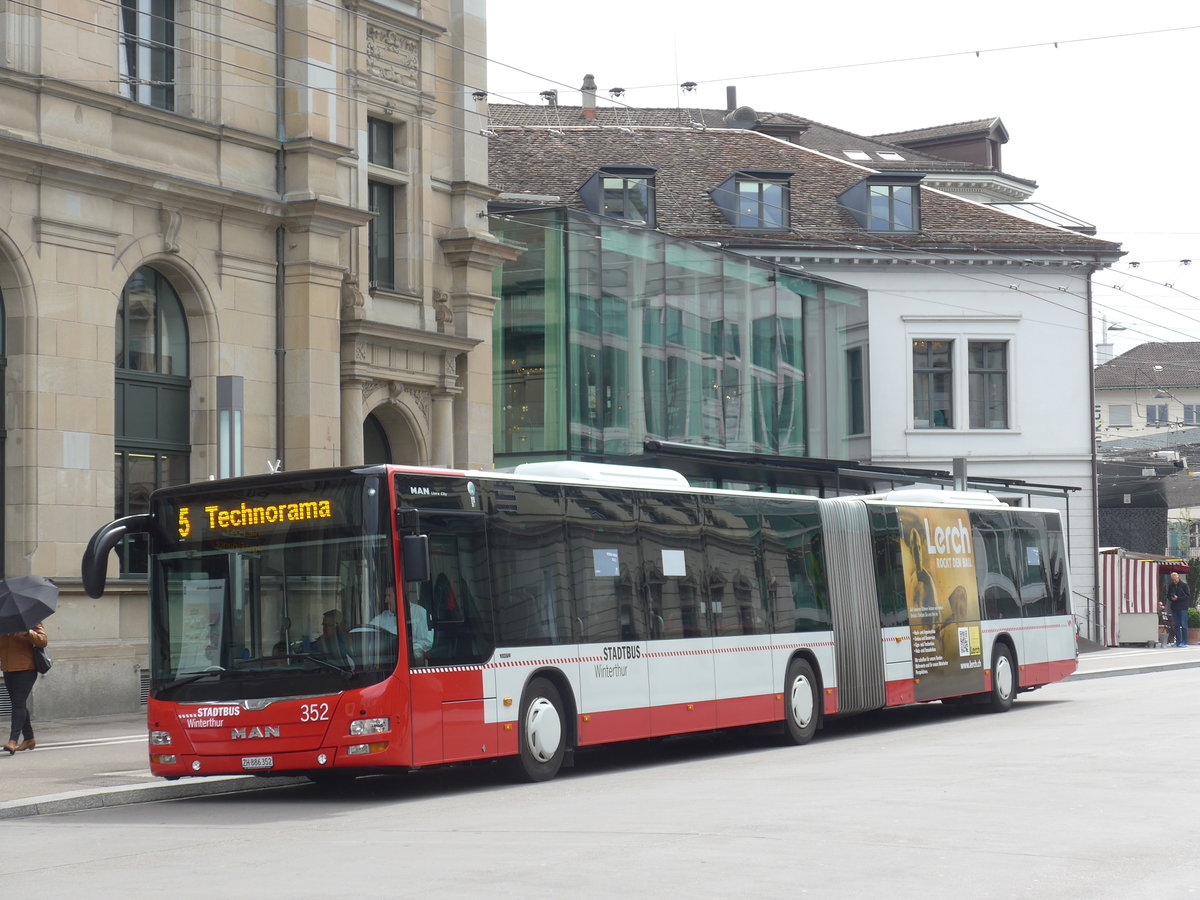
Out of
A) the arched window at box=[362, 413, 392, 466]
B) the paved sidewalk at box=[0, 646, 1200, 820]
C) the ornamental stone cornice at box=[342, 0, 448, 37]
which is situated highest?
the ornamental stone cornice at box=[342, 0, 448, 37]

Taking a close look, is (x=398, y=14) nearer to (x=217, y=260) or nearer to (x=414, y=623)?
(x=217, y=260)

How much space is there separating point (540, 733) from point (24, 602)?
5.60 meters

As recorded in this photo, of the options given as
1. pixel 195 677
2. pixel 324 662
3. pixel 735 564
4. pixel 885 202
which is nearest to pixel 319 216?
pixel 735 564

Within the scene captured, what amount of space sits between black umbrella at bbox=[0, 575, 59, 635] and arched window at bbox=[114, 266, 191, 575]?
5607 millimetres

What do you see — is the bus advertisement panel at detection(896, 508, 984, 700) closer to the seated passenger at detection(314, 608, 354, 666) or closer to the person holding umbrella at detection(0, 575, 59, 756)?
the seated passenger at detection(314, 608, 354, 666)

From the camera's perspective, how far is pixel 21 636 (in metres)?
18.0

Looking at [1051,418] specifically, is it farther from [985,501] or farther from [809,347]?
[985,501]

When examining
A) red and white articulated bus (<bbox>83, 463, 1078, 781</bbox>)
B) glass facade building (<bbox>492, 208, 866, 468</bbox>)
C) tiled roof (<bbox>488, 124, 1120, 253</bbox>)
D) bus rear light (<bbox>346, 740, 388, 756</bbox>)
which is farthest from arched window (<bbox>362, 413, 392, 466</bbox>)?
bus rear light (<bbox>346, 740, 388, 756</bbox>)

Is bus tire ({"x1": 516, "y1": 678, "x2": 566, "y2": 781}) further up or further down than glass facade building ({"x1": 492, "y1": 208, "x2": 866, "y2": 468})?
further down

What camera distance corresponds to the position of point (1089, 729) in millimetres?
19094

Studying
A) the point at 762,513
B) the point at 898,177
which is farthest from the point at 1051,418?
the point at 762,513

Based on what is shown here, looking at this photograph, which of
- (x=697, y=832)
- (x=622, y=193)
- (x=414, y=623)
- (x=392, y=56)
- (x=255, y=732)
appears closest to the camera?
(x=697, y=832)

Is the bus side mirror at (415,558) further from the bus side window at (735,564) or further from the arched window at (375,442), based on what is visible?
the arched window at (375,442)

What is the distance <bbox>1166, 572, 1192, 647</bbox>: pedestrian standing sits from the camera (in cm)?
4309
